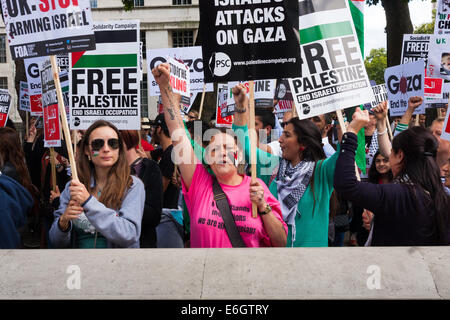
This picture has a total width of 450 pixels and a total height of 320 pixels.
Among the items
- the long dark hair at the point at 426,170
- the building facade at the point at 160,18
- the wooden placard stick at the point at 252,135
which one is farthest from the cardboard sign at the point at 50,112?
the building facade at the point at 160,18

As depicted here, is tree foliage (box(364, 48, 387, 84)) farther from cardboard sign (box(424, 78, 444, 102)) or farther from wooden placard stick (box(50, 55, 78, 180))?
wooden placard stick (box(50, 55, 78, 180))

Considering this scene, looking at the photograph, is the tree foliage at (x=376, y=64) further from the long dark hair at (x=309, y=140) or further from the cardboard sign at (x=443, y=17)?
the long dark hair at (x=309, y=140)

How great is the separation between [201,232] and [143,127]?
20.3 ft

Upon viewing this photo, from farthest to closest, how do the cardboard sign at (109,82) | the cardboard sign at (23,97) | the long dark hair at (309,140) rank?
the cardboard sign at (23,97) < the cardboard sign at (109,82) < the long dark hair at (309,140)

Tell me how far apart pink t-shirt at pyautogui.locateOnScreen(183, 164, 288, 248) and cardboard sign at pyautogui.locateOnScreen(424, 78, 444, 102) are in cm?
527

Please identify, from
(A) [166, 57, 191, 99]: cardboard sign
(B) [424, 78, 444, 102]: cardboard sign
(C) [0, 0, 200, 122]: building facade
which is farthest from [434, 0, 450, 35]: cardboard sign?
(C) [0, 0, 200, 122]: building facade

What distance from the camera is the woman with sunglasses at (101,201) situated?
10.2 ft

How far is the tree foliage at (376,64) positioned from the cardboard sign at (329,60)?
54422 mm

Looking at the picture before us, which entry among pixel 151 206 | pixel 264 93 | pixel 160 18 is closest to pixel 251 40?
pixel 151 206

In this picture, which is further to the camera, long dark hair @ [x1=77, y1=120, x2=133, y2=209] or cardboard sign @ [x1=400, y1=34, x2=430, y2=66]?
cardboard sign @ [x1=400, y1=34, x2=430, y2=66]

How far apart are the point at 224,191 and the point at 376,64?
192 feet

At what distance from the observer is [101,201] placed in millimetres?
3293

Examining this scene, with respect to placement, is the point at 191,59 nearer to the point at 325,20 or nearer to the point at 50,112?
the point at 50,112

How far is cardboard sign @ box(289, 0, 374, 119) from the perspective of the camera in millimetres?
4184
